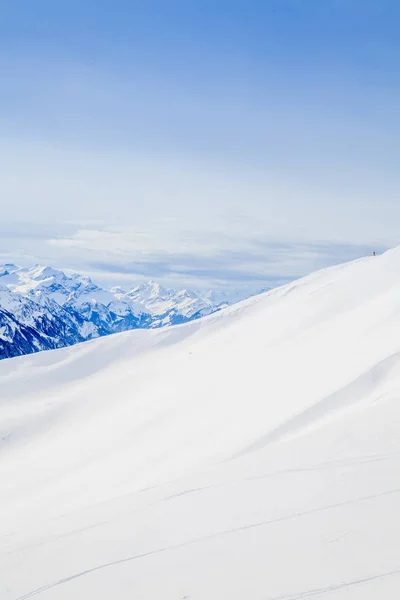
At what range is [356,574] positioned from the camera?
899cm

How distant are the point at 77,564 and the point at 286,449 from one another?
27.8 feet

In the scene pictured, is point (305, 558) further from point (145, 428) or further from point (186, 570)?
point (145, 428)

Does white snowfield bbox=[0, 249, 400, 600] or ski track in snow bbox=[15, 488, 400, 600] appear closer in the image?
white snowfield bbox=[0, 249, 400, 600]

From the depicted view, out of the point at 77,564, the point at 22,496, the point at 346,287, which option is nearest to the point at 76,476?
the point at 22,496

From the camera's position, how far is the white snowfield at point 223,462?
10109 mm

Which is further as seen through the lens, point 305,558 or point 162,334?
point 162,334

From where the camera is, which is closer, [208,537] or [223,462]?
[208,537]

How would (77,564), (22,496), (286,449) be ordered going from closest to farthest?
(77,564), (286,449), (22,496)

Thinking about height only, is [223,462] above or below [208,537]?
below

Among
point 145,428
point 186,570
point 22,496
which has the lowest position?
point 22,496

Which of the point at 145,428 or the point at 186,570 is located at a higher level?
the point at 186,570

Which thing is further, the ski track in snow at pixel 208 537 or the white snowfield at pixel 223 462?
the ski track in snow at pixel 208 537

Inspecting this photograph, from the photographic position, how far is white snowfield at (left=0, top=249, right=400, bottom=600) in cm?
1011

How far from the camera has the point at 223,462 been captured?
19.0m
